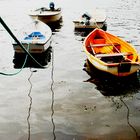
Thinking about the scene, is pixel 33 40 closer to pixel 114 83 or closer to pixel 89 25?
pixel 114 83

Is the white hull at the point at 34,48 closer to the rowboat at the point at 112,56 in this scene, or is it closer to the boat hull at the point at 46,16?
the rowboat at the point at 112,56

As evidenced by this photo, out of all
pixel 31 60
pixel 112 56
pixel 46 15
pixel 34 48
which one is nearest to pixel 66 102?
pixel 112 56

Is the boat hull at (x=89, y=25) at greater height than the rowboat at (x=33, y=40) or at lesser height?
lesser

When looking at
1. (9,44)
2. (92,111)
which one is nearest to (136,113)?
(92,111)

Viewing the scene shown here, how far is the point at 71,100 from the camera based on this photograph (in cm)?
1280

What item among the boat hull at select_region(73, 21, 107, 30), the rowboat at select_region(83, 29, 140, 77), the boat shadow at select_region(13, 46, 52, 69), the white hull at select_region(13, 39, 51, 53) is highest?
the rowboat at select_region(83, 29, 140, 77)

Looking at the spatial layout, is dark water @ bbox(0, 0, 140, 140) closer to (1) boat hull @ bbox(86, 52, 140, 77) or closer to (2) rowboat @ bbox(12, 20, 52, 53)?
(1) boat hull @ bbox(86, 52, 140, 77)

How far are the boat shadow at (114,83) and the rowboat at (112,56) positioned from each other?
37cm

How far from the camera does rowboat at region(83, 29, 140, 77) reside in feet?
47.0

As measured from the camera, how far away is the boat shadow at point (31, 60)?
698 inches

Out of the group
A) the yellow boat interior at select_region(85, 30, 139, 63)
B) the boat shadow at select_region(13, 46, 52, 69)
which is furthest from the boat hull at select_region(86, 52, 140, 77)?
the boat shadow at select_region(13, 46, 52, 69)

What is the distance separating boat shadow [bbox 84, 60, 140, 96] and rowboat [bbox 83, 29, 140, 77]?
37 cm

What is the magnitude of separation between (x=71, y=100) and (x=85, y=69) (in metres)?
4.31

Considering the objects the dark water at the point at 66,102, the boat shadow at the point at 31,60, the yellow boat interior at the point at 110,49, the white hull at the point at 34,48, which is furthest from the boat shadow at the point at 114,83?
the white hull at the point at 34,48
